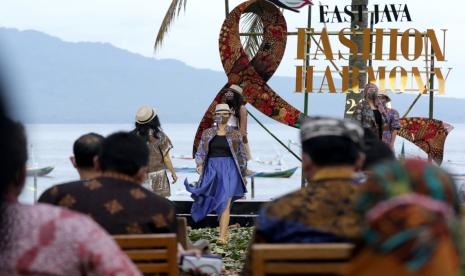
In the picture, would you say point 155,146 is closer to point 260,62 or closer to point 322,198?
point 260,62

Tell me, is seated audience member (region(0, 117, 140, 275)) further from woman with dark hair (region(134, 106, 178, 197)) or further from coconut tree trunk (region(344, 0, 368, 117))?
coconut tree trunk (region(344, 0, 368, 117))

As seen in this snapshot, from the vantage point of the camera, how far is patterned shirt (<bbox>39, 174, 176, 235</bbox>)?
4.43 meters

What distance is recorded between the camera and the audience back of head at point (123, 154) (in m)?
4.57

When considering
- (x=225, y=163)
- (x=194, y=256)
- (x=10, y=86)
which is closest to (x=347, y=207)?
(x=194, y=256)

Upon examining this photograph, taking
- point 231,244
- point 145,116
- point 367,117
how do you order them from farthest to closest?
point 231,244, point 145,116, point 367,117

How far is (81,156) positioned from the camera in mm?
5535

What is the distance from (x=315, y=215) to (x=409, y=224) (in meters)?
1.21

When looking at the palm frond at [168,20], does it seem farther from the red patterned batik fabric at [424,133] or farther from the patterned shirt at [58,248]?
the patterned shirt at [58,248]

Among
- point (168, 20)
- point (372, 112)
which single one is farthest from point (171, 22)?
point (372, 112)

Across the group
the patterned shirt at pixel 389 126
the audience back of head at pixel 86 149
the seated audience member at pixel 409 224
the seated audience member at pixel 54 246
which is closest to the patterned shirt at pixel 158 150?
the patterned shirt at pixel 389 126

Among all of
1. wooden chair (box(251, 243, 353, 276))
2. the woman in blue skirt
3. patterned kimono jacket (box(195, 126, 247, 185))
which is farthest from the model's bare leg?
wooden chair (box(251, 243, 353, 276))

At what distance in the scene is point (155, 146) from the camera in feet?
34.4

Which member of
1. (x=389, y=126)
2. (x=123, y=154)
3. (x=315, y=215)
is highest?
(x=123, y=154)

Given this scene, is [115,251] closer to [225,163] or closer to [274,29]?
[225,163]
